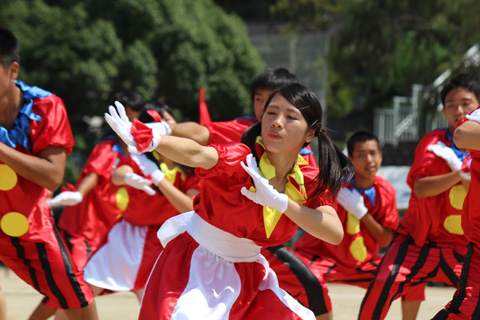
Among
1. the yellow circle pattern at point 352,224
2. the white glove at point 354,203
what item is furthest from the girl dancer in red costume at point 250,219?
the yellow circle pattern at point 352,224

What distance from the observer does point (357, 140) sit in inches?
196

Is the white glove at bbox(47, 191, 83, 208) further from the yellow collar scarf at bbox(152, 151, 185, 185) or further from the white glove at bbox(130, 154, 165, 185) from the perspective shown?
the yellow collar scarf at bbox(152, 151, 185, 185)

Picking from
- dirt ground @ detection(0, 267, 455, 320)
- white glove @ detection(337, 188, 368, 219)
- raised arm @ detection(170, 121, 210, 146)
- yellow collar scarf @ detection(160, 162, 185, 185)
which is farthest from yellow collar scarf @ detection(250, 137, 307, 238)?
dirt ground @ detection(0, 267, 455, 320)

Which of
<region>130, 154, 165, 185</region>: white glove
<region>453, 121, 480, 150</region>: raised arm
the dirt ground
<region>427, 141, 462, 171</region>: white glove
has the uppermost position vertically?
<region>453, 121, 480, 150</region>: raised arm

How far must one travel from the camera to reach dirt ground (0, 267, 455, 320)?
605 cm

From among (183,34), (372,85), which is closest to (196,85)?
(183,34)

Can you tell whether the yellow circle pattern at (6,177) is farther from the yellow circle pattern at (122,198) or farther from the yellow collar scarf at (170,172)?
the yellow circle pattern at (122,198)

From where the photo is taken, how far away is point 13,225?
11.9 feet

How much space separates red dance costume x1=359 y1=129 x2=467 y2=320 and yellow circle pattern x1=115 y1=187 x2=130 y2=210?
2122mm

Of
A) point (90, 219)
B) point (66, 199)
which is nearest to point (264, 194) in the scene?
point (66, 199)

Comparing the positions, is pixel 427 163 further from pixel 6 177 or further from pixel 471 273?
pixel 6 177

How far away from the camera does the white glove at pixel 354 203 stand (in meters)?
4.74

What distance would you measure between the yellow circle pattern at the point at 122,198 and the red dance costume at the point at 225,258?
235 cm

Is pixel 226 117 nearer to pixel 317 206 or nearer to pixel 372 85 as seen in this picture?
pixel 372 85
